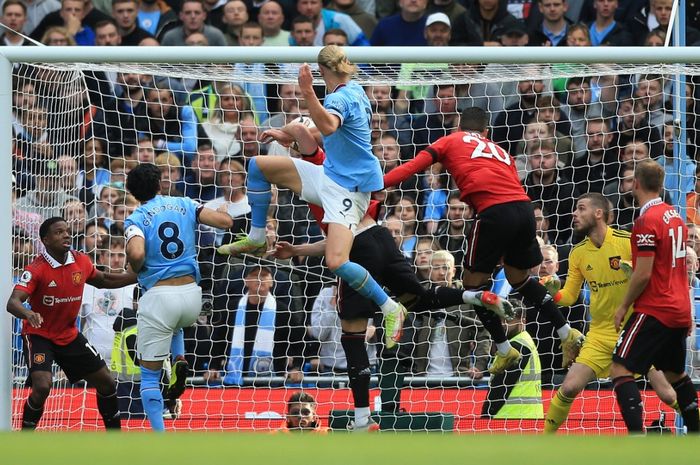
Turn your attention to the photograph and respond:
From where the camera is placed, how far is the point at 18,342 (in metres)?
11.5

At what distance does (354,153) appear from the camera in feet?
29.0

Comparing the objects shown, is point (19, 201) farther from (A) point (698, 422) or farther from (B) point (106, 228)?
(A) point (698, 422)

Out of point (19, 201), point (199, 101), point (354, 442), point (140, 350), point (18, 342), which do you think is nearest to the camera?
point (354, 442)

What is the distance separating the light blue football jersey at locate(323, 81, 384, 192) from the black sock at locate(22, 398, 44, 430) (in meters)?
3.05

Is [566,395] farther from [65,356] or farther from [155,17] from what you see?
[155,17]

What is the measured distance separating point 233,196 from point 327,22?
3.48m

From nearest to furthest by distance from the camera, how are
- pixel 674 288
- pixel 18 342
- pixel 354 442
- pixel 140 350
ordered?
1. pixel 354 442
2. pixel 674 288
3. pixel 140 350
4. pixel 18 342

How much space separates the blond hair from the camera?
28.8 ft

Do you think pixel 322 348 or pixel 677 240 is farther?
pixel 322 348

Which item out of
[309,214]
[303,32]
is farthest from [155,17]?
[309,214]

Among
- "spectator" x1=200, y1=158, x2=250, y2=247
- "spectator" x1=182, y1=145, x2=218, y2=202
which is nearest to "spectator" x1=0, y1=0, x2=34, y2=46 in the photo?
"spectator" x1=182, y1=145, x2=218, y2=202

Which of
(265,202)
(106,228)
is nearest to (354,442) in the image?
(265,202)

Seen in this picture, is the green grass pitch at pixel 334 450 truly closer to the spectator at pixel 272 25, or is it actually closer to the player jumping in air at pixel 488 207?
the player jumping in air at pixel 488 207

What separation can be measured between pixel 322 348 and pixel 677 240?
386cm
